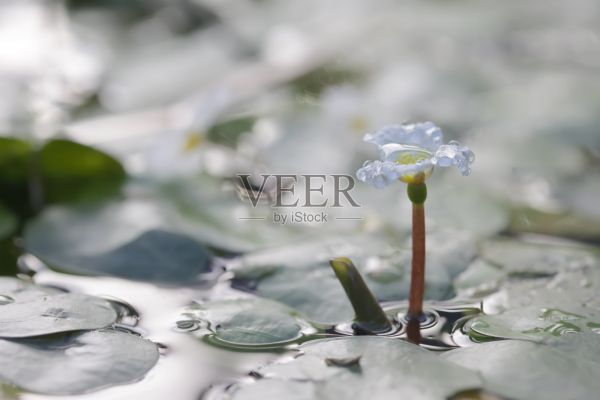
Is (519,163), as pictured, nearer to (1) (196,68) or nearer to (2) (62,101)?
(1) (196,68)

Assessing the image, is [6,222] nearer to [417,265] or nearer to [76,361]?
[76,361]

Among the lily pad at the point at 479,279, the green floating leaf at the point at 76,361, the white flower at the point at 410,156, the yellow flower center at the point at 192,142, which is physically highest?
the yellow flower center at the point at 192,142

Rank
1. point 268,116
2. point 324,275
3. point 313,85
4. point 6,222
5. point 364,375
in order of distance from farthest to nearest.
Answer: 1. point 313,85
2. point 268,116
3. point 6,222
4. point 324,275
5. point 364,375

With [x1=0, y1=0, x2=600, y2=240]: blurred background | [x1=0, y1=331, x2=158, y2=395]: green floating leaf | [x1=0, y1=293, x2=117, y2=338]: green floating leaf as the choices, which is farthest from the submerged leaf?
[x1=0, y1=331, x2=158, y2=395]: green floating leaf

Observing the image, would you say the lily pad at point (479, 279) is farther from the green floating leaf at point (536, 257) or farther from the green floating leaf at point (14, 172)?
the green floating leaf at point (14, 172)

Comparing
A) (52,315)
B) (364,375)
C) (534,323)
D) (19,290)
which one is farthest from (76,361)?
(534,323)

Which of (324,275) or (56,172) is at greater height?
(56,172)

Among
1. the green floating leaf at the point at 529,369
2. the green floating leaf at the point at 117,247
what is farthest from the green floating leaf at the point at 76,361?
the green floating leaf at the point at 529,369
